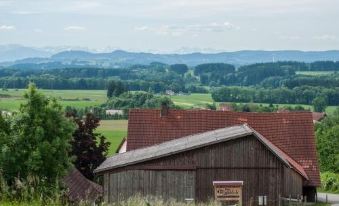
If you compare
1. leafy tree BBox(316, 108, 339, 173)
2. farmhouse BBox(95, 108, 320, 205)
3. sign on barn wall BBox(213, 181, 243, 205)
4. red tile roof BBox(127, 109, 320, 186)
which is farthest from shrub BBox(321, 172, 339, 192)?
sign on barn wall BBox(213, 181, 243, 205)

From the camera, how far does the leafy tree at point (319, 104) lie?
14700 cm

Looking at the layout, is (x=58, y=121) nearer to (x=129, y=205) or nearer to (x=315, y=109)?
(x=129, y=205)

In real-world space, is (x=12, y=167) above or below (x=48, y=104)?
below

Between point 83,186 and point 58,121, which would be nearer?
point 58,121

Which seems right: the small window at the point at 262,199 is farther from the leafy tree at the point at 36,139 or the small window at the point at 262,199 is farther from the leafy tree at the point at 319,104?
the leafy tree at the point at 319,104

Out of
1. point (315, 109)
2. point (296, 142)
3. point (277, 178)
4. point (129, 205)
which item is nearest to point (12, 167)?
point (277, 178)

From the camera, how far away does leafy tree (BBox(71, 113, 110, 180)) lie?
38.5 m

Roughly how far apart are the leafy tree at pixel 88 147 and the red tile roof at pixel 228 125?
159 cm

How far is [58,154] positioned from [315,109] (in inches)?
4943

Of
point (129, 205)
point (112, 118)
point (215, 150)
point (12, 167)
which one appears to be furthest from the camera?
point (112, 118)

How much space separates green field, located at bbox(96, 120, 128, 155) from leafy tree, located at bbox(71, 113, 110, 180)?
33624 millimetres

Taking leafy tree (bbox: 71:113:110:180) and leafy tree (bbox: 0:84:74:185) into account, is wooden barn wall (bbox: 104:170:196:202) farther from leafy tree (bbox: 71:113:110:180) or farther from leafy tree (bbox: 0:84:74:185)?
leafy tree (bbox: 71:113:110:180)

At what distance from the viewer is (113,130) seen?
91375 millimetres

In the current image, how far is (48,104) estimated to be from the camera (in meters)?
27.6
